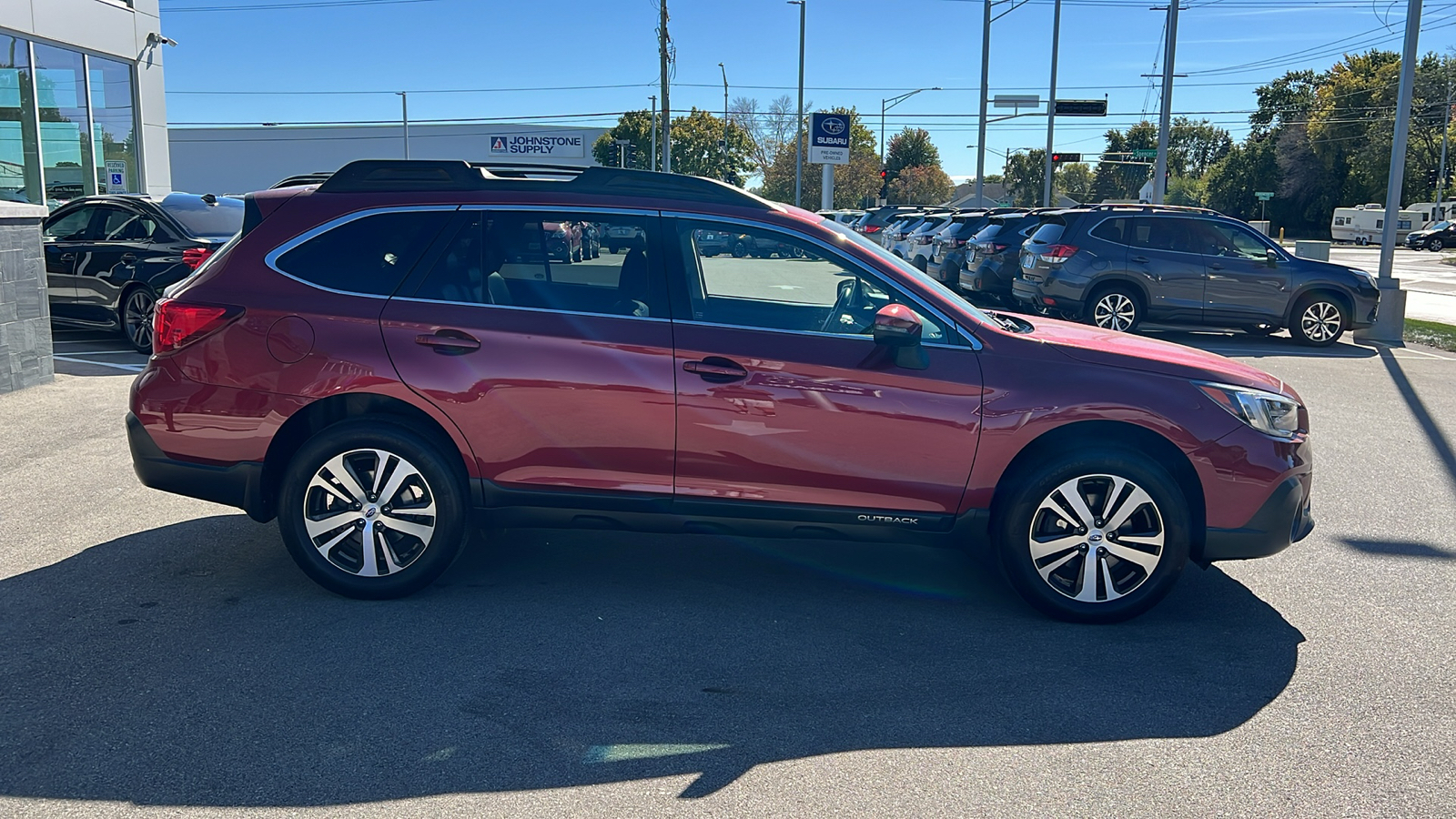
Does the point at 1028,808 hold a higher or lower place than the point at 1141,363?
lower

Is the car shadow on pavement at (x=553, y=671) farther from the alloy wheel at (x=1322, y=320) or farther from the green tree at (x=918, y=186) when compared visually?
the green tree at (x=918, y=186)

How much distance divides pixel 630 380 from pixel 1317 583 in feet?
11.6

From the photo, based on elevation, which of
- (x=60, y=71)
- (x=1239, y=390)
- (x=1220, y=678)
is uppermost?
(x=60, y=71)

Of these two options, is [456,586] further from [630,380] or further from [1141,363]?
[1141,363]

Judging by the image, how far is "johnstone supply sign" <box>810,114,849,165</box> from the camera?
217ft

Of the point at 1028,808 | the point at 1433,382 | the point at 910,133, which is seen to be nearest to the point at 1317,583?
the point at 1028,808

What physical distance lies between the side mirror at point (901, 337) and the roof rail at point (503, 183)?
824mm

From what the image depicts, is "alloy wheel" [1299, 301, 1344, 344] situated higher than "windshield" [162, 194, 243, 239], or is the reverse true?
"windshield" [162, 194, 243, 239]

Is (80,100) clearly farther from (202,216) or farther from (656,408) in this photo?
(656,408)

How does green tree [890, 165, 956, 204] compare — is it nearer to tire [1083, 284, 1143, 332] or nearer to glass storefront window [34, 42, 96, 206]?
glass storefront window [34, 42, 96, 206]

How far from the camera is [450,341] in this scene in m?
4.87

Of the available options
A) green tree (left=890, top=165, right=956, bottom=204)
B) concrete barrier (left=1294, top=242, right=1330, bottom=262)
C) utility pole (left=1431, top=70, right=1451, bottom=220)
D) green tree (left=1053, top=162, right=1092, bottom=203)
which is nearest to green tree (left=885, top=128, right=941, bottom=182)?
green tree (left=890, top=165, right=956, bottom=204)

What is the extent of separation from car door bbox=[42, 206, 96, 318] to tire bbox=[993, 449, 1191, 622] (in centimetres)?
1097

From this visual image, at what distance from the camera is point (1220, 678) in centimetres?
439
